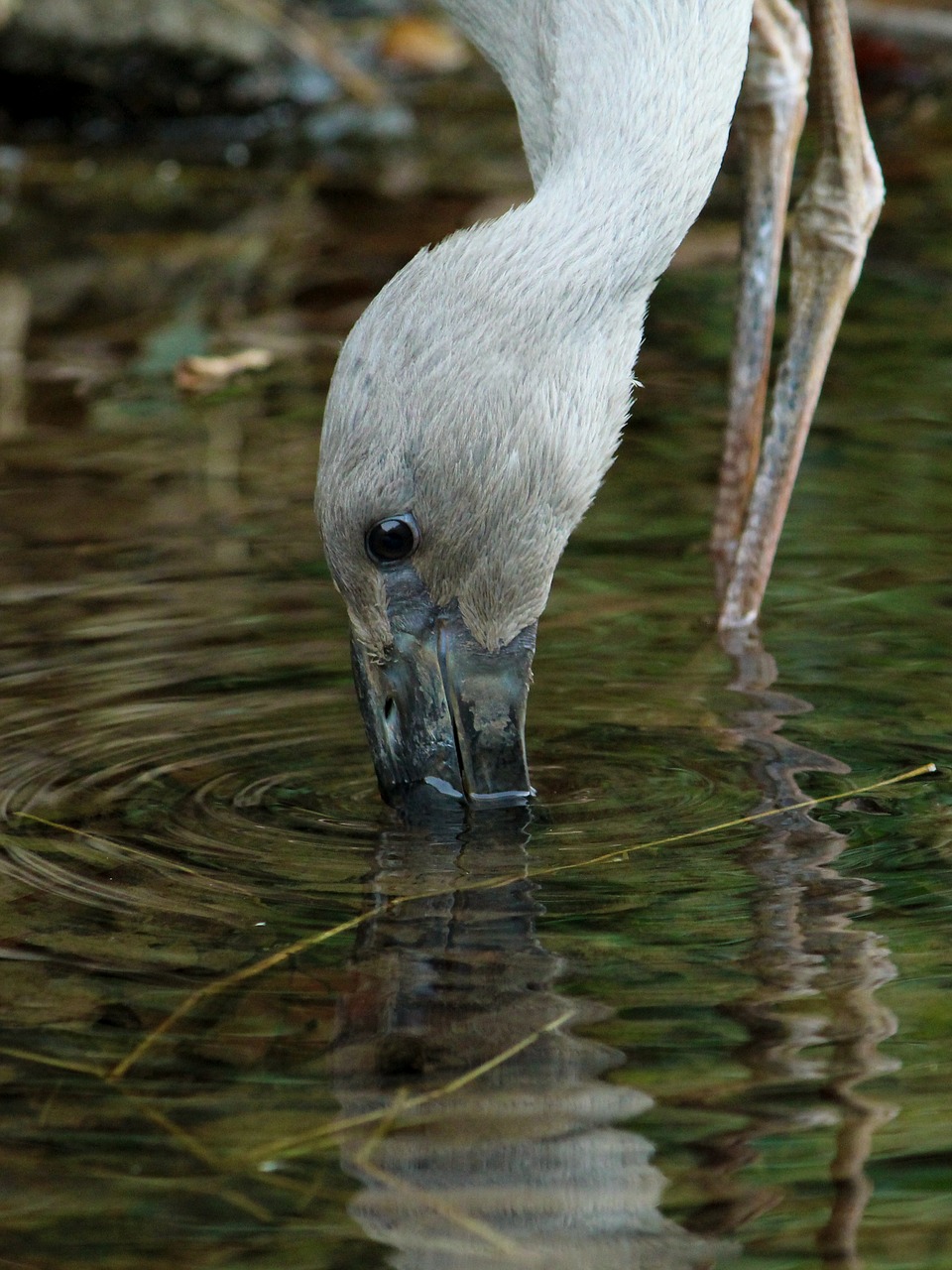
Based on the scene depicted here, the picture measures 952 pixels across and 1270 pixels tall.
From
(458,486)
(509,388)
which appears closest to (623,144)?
(509,388)

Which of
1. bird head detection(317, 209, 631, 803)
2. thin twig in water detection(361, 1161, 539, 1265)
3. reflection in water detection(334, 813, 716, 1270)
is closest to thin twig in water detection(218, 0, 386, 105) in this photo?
bird head detection(317, 209, 631, 803)

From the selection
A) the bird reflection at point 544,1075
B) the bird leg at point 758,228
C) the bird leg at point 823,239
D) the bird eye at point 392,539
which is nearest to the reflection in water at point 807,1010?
the bird reflection at point 544,1075

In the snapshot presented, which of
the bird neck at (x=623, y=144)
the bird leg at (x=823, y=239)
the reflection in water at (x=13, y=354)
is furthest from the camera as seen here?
the reflection in water at (x=13, y=354)

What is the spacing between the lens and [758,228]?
5219 millimetres

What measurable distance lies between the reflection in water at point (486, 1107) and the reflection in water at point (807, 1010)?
0.42ft

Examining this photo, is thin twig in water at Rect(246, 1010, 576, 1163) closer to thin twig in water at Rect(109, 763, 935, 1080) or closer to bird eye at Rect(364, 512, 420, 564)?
thin twig in water at Rect(109, 763, 935, 1080)

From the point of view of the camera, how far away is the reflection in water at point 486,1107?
7.69 feet

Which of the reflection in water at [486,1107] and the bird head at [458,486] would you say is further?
the bird head at [458,486]

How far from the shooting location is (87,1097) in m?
2.66

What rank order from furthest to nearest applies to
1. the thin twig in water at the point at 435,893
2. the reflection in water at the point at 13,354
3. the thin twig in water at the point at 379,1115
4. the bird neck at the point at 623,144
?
the reflection in water at the point at 13,354 → the bird neck at the point at 623,144 → the thin twig in water at the point at 435,893 → the thin twig in water at the point at 379,1115

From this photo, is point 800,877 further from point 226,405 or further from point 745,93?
point 226,405

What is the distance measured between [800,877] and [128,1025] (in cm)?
111

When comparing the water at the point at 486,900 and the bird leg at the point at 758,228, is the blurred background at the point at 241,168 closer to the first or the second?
the water at the point at 486,900

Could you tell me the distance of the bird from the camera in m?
3.56
